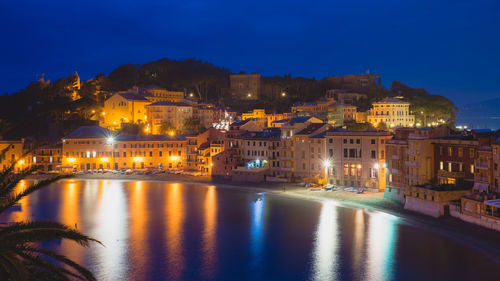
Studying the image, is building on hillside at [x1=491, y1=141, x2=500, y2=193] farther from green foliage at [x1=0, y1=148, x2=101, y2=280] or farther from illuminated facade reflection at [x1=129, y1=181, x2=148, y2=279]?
green foliage at [x1=0, y1=148, x2=101, y2=280]

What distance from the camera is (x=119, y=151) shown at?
59656 millimetres

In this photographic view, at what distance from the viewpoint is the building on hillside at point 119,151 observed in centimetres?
5884

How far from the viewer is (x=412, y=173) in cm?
3534

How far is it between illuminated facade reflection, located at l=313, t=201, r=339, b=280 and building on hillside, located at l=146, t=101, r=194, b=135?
3813 centimetres

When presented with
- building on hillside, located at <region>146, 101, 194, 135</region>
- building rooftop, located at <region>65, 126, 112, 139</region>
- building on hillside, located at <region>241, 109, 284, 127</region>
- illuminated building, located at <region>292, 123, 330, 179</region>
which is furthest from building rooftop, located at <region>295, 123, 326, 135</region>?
building rooftop, located at <region>65, 126, 112, 139</region>

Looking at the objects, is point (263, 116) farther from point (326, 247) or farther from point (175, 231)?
point (326, 247)

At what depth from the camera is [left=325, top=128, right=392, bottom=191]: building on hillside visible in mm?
41438

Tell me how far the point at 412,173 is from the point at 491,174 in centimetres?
650

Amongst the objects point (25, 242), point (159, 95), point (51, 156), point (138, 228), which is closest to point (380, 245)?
point (138, 228)

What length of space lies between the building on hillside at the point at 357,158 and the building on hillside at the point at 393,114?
27.1 meters

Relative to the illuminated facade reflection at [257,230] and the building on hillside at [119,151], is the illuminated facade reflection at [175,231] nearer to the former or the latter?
the illuminated facade reflection at [257,230]

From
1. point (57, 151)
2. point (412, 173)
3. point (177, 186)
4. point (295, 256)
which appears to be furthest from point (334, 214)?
point (57, 151)

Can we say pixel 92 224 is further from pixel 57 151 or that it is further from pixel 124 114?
pixel 124 114

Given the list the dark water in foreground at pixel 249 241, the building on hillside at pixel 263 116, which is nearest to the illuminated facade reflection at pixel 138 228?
the dark water in foreground at pixel 249 241
